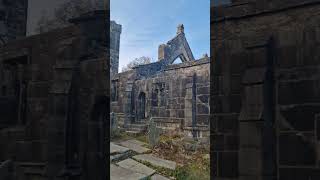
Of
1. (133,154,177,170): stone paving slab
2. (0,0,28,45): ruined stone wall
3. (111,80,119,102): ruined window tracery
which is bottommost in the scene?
(133,154,177,170): stone paving slab

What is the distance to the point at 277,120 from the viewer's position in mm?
5738

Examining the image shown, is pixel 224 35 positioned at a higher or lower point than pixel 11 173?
higher

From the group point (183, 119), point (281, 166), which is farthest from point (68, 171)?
point (183, 119)

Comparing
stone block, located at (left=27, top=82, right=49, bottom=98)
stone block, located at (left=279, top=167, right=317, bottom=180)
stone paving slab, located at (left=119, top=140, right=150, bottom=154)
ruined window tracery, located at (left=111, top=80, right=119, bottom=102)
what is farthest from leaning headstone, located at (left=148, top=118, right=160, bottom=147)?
stone block, located at (left=279, top=167, right=317, bottom=180)

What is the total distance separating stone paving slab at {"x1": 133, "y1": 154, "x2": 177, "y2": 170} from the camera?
47.3 ft

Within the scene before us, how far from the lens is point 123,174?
12961 millimetres

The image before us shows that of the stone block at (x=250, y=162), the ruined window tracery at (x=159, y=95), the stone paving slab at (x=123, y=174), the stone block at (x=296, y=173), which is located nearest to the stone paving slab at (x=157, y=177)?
the stone paving slab at (x=123, y=174)

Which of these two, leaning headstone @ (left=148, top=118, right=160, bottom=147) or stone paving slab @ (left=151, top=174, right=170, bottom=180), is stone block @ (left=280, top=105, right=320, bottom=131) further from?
leaning headstone @ (left=148, top=118, right=160, bottom=147)

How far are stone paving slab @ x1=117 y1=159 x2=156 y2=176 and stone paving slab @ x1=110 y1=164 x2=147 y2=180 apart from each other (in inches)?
11.4

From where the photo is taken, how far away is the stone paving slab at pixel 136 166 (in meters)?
13.4

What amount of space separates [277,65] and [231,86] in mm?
835

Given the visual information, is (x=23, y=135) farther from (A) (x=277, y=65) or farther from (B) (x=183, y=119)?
(B) (x=183, y=119)

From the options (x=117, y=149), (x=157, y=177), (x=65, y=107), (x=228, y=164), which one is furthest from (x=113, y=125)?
(x=228, y=164)

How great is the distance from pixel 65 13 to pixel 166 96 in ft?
41.0
